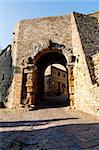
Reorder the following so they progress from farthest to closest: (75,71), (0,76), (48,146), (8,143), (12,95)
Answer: (0,76) → (12,95) → (75,71) → (8,143) → (48,146)

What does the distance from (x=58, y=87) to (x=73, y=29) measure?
18752mm

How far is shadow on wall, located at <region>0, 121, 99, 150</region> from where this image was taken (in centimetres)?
435

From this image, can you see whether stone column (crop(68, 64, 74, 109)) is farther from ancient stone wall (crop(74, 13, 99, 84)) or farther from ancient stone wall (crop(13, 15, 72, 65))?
ancient stone wall (crop(74, 13, 99, 84))

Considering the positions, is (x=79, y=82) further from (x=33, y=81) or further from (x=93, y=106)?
(x=33, y=81)

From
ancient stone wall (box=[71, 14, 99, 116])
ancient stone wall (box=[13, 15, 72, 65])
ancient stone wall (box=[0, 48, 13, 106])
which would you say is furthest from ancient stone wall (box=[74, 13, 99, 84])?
ancient stone wall (box=[0, 48, 13, 106])

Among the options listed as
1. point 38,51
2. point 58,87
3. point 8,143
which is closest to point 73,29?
point 38,51

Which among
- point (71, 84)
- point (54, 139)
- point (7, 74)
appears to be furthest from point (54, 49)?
point (54, 139)

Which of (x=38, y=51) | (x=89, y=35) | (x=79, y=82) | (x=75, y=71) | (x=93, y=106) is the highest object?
(x=89, y=35)

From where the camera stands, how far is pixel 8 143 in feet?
15.7

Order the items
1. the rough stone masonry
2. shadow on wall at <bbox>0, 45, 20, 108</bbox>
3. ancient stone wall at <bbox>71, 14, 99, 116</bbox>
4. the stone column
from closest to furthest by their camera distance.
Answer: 1. ancient stone wall at <bbox>71, 14, 99, 116</bbox>
2. the rough stone masonry
3. the stone column
4. shadow on wall at <bbox>0, 45, 20, 108</bbox>

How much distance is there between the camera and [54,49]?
12.9 m

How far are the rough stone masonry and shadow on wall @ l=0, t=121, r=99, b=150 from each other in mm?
4699

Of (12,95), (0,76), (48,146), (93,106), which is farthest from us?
(0,76)

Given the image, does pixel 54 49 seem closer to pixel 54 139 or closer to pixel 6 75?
pixel 6 75
